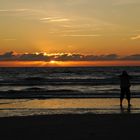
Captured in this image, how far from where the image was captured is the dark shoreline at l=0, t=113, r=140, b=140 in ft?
35.1

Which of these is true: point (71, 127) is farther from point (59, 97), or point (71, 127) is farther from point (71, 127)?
point (59, 97)

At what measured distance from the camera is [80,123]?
508 inches

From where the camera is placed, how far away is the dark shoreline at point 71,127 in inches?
422

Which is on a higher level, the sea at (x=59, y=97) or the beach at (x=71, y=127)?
the beach at (x=71, y=127)

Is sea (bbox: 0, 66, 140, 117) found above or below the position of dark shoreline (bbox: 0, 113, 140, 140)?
below

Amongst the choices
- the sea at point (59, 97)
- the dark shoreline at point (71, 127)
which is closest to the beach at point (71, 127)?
the dark shoreline at point (71, 127)

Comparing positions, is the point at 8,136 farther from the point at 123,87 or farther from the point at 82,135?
the point at 123,87

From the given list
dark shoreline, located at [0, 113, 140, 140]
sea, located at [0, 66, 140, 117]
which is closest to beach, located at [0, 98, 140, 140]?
dark shoreline, located at [0, 113, 140, 140]

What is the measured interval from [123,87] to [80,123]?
807 centimetres

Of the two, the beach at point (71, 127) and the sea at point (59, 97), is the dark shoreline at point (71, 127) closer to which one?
the beach at point (71, 127)

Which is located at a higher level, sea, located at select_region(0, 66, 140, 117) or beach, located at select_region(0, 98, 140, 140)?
beach, located at select_region(0, 98, 140, 140)

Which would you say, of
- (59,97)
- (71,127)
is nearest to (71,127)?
(71,127)

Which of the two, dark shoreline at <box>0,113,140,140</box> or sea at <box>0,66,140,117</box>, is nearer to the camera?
dark shoreline at <box>0,113,140,140</box>

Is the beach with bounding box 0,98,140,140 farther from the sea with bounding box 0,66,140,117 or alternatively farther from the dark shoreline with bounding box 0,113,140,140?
the sea with bounding box 0,66,140,117
